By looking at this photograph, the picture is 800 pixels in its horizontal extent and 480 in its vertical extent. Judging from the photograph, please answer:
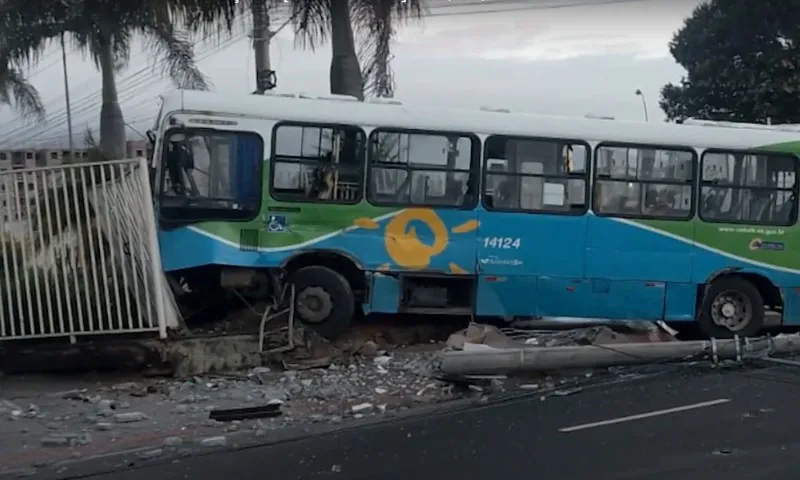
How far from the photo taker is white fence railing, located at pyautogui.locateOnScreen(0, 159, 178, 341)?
1027 centimetres

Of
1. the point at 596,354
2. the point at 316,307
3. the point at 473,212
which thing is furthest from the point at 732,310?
the point at 316,307

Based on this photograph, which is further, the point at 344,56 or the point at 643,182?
the point at 344,56

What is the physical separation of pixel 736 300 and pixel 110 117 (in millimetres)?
15799

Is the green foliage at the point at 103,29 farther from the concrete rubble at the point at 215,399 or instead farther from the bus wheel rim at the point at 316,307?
the concrete rubble at the point at 215,399

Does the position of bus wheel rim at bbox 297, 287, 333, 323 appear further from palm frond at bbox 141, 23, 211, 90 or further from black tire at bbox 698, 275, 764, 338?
palm frond at bbox 141, 23, 211, 90

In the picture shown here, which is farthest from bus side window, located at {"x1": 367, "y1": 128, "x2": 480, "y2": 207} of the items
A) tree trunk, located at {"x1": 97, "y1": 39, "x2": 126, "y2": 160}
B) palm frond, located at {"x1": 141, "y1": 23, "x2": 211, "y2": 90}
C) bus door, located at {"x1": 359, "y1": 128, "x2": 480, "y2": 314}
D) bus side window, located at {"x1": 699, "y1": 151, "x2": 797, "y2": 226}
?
tree trunk, located at {"x1": 97, "y1": 39, "x2": 126, "y2": 160}

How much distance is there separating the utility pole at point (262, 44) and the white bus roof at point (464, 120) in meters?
3.40

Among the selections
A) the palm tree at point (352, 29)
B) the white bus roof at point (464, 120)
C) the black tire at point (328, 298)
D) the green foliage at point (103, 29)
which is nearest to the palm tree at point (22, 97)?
the green foliage at point (103, 29)

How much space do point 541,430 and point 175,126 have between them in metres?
6.07

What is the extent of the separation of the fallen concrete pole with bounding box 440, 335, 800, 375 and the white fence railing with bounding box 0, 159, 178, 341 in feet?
10.6

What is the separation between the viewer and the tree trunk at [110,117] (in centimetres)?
2316

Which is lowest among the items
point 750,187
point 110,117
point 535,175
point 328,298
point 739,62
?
point 328,298

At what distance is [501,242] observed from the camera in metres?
12.6

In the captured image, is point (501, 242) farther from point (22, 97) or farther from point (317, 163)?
point (22, 97)
